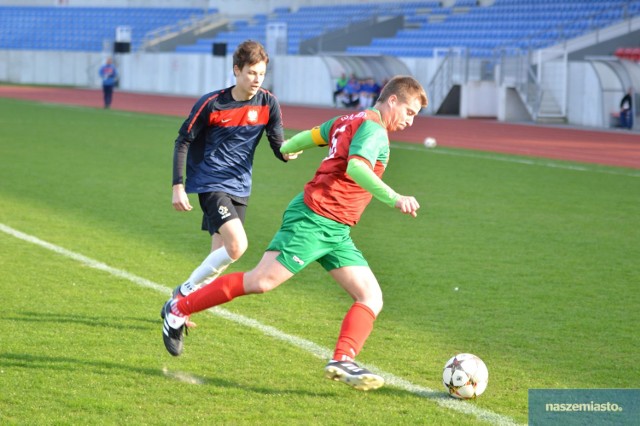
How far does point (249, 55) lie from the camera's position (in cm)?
600

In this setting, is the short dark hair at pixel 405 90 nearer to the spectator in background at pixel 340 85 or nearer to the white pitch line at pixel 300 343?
the white pitch line at pixel 300 343

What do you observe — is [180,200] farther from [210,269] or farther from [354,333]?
[354,333]

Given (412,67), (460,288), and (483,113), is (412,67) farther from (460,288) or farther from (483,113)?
(460,288)

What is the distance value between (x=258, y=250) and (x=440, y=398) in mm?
4708

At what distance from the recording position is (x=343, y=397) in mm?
5176

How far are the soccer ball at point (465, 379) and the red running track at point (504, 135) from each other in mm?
13755

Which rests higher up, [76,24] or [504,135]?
[76,24]

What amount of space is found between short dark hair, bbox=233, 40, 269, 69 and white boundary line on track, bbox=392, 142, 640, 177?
39.2 ft

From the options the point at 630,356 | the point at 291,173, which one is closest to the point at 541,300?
the point at 630,356

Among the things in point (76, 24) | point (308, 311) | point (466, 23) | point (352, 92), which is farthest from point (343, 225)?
point (76, 24)

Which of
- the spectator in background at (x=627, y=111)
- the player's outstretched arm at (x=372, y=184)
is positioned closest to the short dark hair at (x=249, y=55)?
the player's outstretched arm at (x=372, y=184)

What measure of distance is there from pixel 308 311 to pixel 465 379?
84.2 inches

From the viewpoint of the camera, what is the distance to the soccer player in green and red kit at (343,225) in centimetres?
→ 510

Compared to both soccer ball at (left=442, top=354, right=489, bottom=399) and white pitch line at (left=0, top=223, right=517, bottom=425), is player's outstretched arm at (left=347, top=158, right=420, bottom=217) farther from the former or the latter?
white pitch line at (left=0, top=223, right=517, bottom=425)
